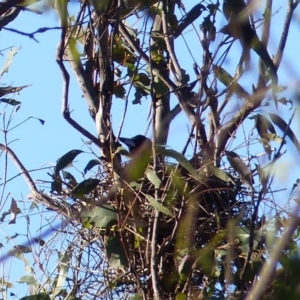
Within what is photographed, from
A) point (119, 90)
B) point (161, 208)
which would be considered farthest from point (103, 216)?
point (119, 90)

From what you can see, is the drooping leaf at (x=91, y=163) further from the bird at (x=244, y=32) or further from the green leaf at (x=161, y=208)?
the bird at (x=244, y=32)

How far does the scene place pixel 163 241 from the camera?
2.08 m

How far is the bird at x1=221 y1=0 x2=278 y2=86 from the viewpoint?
5.44 ft

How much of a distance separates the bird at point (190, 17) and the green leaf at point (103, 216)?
566 millimetres

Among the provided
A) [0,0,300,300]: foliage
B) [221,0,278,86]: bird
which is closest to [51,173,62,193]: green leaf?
[0,0,300,300]: foliage

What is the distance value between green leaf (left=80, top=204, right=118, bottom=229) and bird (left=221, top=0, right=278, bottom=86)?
649 mm

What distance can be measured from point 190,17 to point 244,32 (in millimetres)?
553

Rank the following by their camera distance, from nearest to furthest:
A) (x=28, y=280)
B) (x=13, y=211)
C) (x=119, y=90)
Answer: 1. (x=28, y=280)
2. (x=13, y=211)
3. (x=119, y=90)

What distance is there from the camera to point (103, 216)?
2.13 metres

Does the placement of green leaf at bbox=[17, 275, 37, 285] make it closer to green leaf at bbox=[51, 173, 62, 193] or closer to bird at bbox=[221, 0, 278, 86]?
green leaf at bbox=[51, 173, 62, 193]

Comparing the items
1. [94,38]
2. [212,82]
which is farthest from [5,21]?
[212,82]

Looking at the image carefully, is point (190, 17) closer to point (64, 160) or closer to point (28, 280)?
point (64, 160)

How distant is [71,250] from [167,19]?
746 mm

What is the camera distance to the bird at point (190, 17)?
2.15 meters
